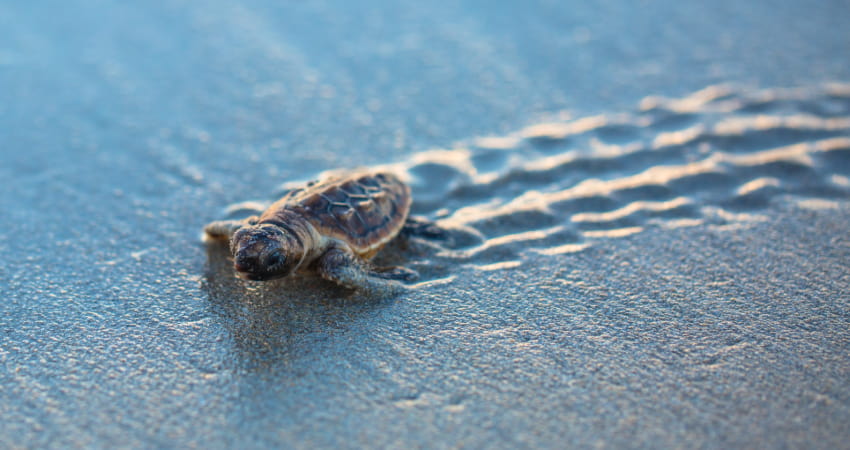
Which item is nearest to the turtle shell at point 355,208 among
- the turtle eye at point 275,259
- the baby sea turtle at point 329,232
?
the baby sea turtle at point 329,232

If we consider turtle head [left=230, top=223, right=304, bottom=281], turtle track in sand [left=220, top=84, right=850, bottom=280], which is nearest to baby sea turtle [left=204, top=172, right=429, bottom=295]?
turtle head [left=230, top=223, right=304, bottom=281]

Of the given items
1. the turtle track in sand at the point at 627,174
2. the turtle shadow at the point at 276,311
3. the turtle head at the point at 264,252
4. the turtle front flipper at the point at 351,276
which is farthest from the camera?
the turtle track in sand at the point at 627,174

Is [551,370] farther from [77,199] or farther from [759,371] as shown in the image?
[77,199]

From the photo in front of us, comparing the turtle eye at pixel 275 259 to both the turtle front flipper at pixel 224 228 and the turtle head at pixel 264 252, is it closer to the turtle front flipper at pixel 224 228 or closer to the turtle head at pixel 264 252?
the turtle head at pixel 264 252

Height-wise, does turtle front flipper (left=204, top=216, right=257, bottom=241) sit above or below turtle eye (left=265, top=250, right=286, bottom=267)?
above

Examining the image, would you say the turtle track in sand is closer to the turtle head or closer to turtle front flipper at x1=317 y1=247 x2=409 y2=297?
turtle front flipper at x1=317 y1=247 x2=409 y2=297

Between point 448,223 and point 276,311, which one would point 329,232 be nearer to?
point 276,311
